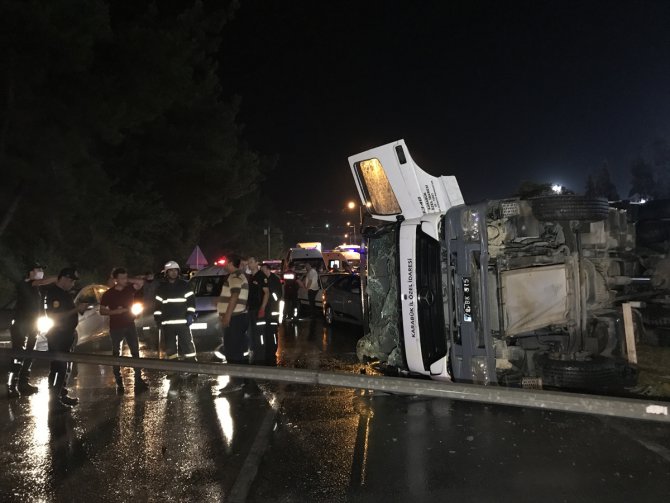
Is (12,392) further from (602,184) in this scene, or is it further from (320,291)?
(602,184)

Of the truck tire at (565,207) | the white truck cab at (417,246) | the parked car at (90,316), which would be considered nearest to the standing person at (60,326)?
the parked car at (90,316)

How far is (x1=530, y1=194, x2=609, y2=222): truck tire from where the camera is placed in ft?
18.5

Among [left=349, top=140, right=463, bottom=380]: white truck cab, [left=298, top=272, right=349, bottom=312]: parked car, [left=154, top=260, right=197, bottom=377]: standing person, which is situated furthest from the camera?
[left=298, top=272, right=349, bottom=312]: parked car

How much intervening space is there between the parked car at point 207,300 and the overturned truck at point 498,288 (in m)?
6.01

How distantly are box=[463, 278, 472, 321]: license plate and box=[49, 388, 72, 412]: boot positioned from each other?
440cm

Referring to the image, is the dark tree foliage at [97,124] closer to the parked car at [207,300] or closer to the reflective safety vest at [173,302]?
the parked car at [207,300]

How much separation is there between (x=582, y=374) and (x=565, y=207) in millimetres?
1657

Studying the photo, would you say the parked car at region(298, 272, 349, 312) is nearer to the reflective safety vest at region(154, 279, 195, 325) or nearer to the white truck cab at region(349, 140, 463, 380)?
the reflective safety vest at region(154, 279, 195, 325)

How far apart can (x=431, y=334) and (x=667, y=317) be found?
11.7ft

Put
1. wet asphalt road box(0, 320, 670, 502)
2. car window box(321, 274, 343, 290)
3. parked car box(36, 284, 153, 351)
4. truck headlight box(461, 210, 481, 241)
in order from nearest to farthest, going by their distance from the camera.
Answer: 1. wet asphalt road box(0, 320, 670, 502)
2. truck headlight box(461, 210, 481, 241)
3. parked car box(36, 284, 153, 351)
4. car window box(321, 274, 343, 290)

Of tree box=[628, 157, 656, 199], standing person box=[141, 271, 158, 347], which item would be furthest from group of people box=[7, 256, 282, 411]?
tree box=[628, 157, 656, 199]

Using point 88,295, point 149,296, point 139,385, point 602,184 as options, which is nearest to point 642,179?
point 602,184

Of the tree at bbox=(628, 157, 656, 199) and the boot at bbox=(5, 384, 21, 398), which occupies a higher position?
the tree at bbox=(628, 157, 656, 199)

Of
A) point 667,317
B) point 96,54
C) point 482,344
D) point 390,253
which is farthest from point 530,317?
point 96,54
